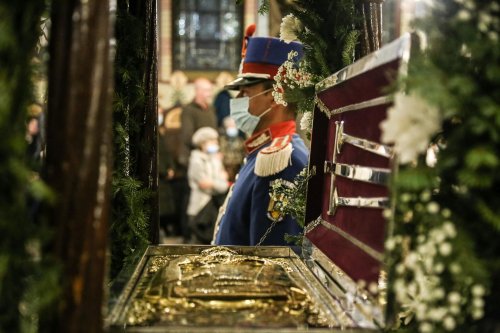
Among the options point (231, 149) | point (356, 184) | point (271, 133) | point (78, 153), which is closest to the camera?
point (78, 153)

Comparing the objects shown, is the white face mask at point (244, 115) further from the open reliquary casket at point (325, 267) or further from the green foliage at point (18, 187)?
the green foliage at point (18, 187)

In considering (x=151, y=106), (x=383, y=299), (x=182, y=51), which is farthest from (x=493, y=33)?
(x=182, y=51)

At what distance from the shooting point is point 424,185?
4.49 feet

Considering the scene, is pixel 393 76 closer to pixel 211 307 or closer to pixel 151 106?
pixel 211 307

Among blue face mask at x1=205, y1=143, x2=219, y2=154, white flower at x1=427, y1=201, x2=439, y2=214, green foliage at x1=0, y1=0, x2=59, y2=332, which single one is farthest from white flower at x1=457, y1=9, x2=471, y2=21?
blue face mask at x1=205, y1=143, x2=219, y2=154

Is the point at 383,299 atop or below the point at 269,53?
below

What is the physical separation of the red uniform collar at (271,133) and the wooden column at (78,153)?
2.36m

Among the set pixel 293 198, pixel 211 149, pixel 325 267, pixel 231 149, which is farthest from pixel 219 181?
pixel 325 267

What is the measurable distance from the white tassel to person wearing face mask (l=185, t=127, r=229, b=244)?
354 cm

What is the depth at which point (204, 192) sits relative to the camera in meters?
6.87

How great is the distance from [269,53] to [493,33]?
2377 mm

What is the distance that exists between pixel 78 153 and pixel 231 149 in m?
6.18

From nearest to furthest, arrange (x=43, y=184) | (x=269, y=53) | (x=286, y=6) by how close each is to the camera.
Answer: (x=43, y=184), (x=286, y=6), (x=269, y=53)

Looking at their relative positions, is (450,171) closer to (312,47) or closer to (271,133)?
(312,47)
